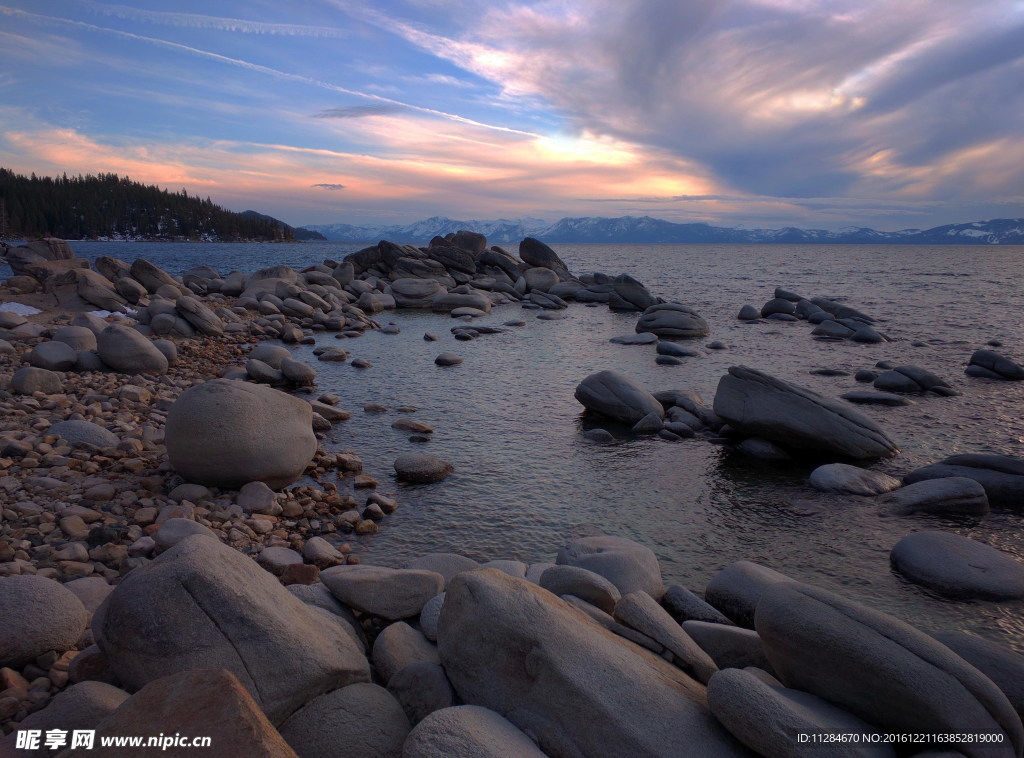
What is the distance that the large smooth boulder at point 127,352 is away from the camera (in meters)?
14.1

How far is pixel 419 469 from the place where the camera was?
9875mm

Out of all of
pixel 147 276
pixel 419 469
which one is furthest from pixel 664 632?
pixel 147 276

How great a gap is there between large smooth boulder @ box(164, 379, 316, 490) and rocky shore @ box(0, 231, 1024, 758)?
1.3 inches

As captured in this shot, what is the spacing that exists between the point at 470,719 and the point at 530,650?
0.62 metres

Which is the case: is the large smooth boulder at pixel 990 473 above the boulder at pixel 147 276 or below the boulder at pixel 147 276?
below

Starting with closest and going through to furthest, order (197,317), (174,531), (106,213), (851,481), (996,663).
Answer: (996,663) → (174,531) → (851,481) → (197,317) → (106,213)

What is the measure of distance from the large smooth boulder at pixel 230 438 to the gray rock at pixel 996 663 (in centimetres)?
799

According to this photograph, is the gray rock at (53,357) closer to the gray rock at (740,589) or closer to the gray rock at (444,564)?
the gray rock at (444,564)

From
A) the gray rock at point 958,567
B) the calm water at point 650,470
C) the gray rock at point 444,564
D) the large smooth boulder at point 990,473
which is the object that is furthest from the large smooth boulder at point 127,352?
the large smooth boulder at point 990,473

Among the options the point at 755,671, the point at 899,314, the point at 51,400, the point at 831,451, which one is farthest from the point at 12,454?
the point at 899,314

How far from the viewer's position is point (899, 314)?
108ft

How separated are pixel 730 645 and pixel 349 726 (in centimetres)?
304

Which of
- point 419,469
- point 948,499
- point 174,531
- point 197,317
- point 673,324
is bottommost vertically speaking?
point 419,469

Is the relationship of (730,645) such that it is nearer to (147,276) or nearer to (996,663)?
(996,663)
